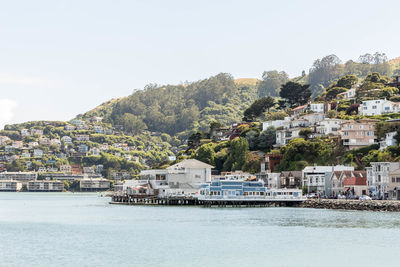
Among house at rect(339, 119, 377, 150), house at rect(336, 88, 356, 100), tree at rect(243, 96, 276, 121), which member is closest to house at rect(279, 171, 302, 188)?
house at rect(339, 119, 377, 150)

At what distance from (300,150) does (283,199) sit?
17496 mm

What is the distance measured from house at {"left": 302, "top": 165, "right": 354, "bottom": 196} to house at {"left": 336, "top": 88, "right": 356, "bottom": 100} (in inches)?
1859

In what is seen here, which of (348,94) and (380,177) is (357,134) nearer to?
(380,177)

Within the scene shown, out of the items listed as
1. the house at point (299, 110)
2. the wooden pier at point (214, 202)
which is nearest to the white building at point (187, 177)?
the wooden pier at point (214, 202)

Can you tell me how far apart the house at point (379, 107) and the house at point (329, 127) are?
32.8 feet

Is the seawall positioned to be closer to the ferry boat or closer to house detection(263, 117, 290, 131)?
the ferry boat

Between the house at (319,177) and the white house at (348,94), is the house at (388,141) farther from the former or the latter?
the white house at (348,94)

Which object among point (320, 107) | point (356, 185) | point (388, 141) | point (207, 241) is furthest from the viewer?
point (320, 107)

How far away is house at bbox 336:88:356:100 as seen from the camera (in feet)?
487

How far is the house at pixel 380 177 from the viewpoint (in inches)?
3511

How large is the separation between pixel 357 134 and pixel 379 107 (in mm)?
20157

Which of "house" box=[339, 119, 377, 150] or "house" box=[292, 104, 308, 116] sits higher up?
"house" box=[292, 104, 308, 116]

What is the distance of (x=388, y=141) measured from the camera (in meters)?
103

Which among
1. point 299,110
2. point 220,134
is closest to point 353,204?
point 299,110
